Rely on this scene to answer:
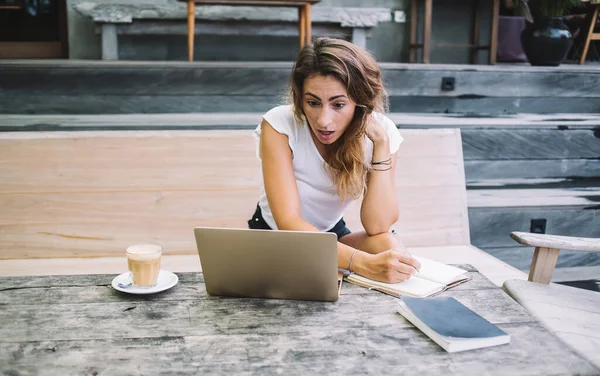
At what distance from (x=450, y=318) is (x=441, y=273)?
1.01ft

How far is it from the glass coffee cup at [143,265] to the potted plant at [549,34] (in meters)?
4.07

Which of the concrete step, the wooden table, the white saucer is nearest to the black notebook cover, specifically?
the white saucer

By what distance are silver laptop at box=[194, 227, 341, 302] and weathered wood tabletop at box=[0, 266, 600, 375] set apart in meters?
0.03

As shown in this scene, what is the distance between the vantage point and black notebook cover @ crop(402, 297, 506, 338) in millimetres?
1025

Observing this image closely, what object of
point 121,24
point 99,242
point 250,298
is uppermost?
point 121,24

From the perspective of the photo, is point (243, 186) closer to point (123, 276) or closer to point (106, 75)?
point (123, 276)

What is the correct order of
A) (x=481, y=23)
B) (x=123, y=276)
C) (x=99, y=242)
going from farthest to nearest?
(x=481, y=23)
(x=99, y=242)
(x=123, y=276)

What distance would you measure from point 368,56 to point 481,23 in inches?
181

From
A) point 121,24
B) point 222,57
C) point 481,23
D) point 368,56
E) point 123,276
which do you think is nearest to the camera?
point 123,276

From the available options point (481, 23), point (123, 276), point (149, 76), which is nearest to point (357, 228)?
point (123, 276)

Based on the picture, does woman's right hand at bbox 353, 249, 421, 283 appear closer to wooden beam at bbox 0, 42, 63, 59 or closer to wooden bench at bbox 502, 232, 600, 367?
wooden bench at bbox 502, 232, 600, 367

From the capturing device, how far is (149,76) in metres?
3.74

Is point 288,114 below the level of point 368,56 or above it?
below

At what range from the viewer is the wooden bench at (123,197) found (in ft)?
6.89
